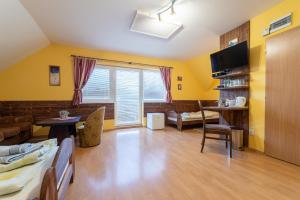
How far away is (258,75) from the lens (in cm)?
275

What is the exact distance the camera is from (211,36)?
3.55 metres

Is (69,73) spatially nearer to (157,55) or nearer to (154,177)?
(157,55)

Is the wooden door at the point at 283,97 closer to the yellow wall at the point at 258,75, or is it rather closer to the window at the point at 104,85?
the yellow wall at the point at 258,75

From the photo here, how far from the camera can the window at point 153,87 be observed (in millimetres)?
5152

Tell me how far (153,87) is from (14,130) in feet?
12.6

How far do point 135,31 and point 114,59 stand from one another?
5.20ft

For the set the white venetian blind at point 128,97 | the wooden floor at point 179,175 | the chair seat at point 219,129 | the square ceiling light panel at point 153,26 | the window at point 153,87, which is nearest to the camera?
the wooden floor at point 179,175

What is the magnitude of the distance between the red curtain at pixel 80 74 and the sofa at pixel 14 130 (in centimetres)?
117

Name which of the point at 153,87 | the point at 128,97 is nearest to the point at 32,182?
the point at 128,97

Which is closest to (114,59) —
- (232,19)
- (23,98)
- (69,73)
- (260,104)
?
(69,73)

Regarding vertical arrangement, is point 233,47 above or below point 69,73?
above

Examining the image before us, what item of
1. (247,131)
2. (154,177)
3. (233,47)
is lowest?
(154,177)

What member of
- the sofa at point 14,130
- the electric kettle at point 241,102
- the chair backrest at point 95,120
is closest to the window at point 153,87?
the chair backrest at point 95,120

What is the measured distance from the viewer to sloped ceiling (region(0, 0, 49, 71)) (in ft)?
7.13
